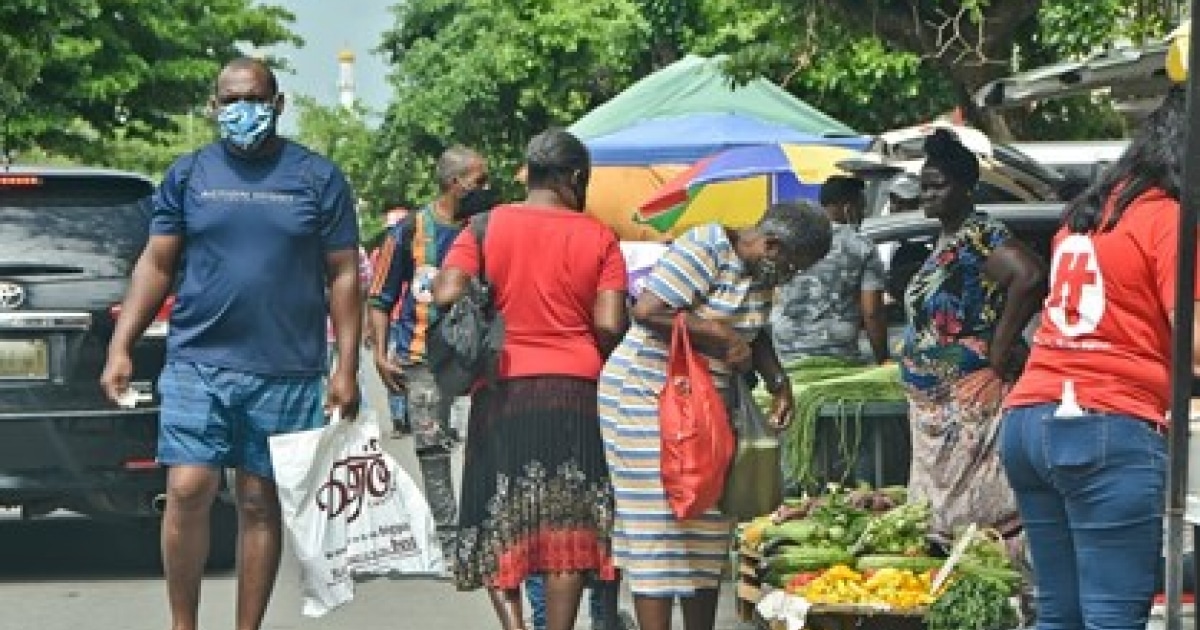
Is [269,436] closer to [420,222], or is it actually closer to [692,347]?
[692,347]

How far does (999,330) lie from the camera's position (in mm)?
9016

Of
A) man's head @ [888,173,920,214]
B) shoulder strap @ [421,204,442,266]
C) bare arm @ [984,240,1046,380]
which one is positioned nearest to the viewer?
bare arm @ [984,240,1046,380]

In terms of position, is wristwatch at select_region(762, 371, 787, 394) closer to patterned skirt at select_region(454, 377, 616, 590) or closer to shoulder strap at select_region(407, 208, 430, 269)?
patterned skirt at select_region(454, 377, 616, 590)

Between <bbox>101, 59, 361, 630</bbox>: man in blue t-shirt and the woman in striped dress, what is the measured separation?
35.7 inches

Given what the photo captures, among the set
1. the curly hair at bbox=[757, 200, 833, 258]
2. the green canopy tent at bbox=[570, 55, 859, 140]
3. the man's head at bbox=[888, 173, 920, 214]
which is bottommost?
the curly hair at bbox=[757, 200, 833, 258]

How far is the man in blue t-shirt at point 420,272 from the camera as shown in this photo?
10750 millimetres

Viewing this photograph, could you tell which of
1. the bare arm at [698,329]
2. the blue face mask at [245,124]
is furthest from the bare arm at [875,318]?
the blue face mask at [245,124]

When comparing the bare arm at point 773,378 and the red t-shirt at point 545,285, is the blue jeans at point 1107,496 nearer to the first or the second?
the bare arm at point 773,378

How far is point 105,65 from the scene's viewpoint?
36125 millimetres

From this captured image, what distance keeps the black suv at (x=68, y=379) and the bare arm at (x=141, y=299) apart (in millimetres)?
2417

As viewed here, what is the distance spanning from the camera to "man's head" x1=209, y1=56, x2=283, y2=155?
842cm

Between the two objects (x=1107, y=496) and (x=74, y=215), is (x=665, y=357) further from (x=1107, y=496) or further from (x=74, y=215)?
(x=74, y=215)

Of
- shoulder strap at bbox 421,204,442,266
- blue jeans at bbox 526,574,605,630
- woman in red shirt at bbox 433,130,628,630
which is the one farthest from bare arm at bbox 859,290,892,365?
woman in red shirt at bbox 433,130,628,630

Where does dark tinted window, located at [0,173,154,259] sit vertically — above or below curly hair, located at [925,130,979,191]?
below
